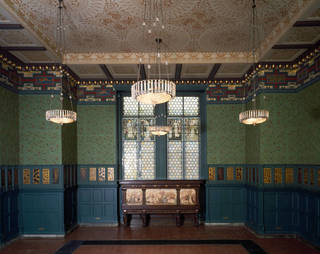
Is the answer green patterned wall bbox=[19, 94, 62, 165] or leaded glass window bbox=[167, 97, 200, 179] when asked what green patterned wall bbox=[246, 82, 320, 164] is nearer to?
leaded glass window bbox=[167, 97, 200, 179]

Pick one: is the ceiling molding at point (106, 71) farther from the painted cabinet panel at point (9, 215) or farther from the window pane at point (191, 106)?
the painted cabinet panel at point (9, 215)

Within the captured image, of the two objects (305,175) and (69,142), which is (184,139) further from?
(305,175)

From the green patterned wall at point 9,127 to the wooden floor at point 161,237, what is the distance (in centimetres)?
261

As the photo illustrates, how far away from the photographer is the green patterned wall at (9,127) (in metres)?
8.24

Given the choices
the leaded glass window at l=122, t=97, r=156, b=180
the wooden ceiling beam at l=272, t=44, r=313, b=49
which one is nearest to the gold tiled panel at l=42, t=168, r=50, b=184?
the leaded glass window at l=122, t=97, r=156, b=180

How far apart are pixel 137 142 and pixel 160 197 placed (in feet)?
7.69

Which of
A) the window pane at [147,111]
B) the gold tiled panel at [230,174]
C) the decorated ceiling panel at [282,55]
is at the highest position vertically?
the decorated ceiling panel at [282,55]

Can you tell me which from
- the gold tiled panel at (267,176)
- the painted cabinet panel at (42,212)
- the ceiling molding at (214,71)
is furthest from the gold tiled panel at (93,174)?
the gold tiled panel at (267,176)

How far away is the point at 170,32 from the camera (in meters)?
7.57

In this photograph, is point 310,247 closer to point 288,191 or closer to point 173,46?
point 288,191

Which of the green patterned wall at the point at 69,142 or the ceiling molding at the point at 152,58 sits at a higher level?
the ceiling molding at the point at 152,58

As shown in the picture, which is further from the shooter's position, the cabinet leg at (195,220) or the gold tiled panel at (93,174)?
the gold tiled panel at (93,174)

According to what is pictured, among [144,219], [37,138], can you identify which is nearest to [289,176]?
[144,219]

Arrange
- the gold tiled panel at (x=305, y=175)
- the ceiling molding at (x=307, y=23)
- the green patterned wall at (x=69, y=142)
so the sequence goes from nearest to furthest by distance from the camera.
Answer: the ceiling molding at (x=307, y=23), the gold tiled panel at (x=305, y=175), the green patterned wall at (x=69, y=142)
